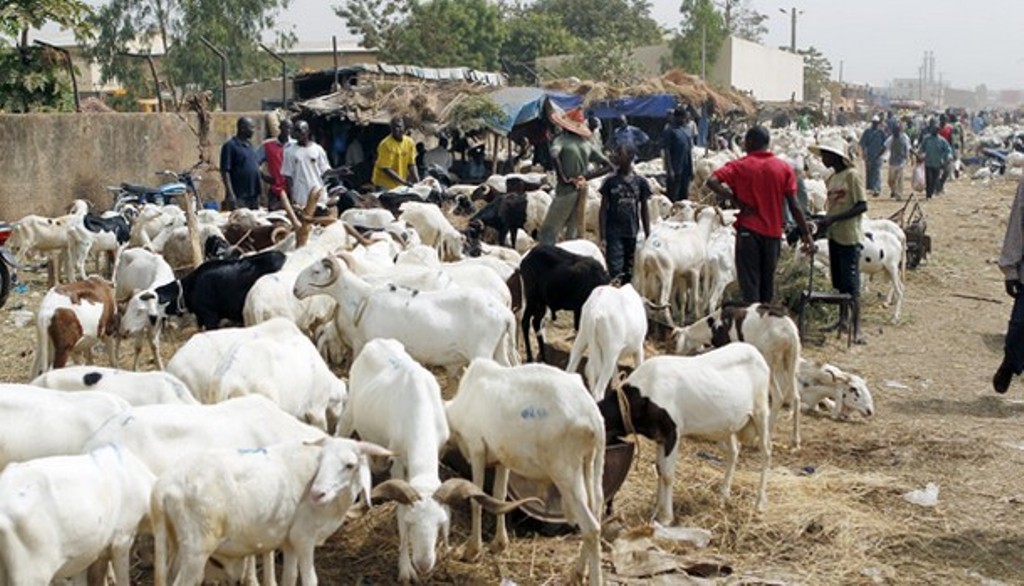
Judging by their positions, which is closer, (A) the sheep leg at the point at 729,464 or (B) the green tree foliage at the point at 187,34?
(A) the sheep leg at the point at 729,464

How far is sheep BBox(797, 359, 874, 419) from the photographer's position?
9172 millimetres

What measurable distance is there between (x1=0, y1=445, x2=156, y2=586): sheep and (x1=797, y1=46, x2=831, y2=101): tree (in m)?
69.9

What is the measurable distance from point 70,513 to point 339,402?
267 centimetres

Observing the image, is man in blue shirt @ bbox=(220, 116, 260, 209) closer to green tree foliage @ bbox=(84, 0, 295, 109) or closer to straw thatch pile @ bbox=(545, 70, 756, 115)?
straw thatch pile @ bbox=(545, 70, 756, 115)

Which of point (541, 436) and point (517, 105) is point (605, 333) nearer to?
point (541, 436)

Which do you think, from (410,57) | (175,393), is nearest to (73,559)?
(175,393)

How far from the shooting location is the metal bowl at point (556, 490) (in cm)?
641

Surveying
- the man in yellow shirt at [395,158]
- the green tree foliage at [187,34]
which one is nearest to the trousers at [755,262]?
the man in yellow shirt at [395,158]

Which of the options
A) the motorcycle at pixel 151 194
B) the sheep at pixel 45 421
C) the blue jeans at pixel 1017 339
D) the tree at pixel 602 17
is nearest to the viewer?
the sheep at pixel 45 421

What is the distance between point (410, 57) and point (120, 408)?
139 ft

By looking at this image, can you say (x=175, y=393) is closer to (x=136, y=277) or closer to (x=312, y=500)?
(x=312, y=500)

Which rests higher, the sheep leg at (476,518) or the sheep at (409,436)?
the sheep at (409,436)

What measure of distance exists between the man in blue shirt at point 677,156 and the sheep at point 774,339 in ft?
26.0

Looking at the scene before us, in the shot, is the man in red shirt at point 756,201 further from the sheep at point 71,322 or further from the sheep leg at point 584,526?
the sheep at point 71,322
